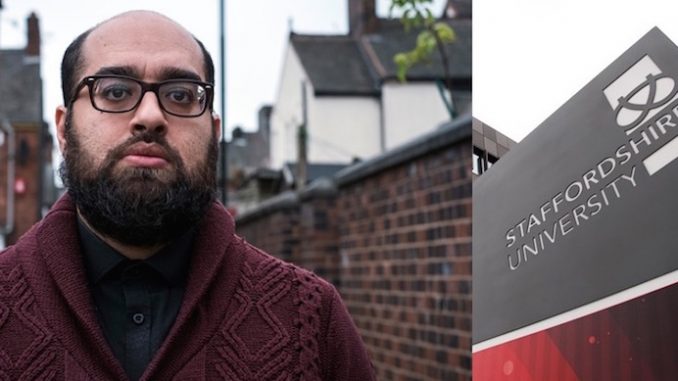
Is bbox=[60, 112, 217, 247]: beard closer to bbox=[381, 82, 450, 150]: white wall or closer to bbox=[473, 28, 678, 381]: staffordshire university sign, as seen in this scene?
bbox=[473, 28, 678, 381]: staffordshire university sign

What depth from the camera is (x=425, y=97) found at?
73.0ft

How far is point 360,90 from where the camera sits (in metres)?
22.8

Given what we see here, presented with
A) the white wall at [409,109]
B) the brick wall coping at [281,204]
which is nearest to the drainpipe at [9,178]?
the white wall at [409,109]

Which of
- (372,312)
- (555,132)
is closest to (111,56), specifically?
(555,132)

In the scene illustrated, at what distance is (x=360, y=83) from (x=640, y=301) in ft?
73.5

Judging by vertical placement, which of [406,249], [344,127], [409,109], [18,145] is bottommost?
[406,249]

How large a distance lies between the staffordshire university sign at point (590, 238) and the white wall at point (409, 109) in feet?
69.4

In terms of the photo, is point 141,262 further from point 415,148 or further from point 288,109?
point 288,109

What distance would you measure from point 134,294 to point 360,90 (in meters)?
21.6

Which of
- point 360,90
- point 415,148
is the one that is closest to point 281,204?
point 415,148

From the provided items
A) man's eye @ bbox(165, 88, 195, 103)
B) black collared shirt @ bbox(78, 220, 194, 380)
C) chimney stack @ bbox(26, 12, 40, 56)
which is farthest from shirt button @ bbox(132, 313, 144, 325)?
chimney stack @ bbox(26, 12, 40, 56)

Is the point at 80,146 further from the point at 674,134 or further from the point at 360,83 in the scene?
the point at 360,83

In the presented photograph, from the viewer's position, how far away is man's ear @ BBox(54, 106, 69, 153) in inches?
56.3

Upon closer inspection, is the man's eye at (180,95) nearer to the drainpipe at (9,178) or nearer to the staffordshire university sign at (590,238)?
the staffordshire university sign at (590,238)
